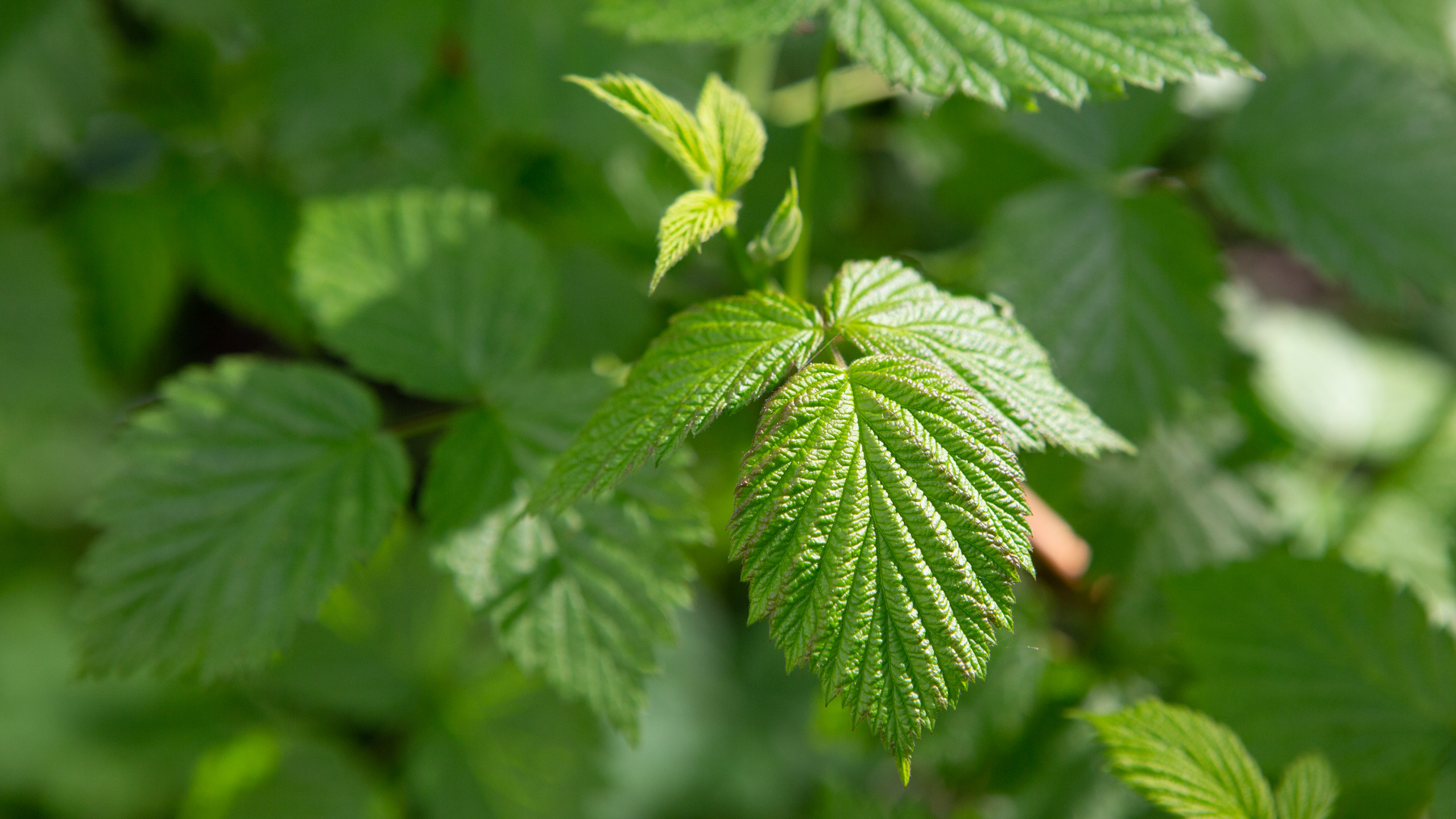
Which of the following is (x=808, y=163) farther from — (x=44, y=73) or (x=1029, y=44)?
(x=44, y=73)

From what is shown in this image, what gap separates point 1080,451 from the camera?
74 centimetres

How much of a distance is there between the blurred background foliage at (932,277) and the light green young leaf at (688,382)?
1.00ft

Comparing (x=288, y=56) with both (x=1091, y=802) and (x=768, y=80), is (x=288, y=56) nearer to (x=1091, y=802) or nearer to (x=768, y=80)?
(x=768, y=80)

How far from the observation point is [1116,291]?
114 centimetres

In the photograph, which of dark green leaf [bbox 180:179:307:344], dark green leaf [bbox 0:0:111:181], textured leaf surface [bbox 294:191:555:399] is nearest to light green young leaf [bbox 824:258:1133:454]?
textured leaf surface [bbox 294:191:555:399]

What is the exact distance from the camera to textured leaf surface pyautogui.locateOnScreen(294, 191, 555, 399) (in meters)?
1.06

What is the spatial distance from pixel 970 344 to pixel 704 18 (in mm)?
425

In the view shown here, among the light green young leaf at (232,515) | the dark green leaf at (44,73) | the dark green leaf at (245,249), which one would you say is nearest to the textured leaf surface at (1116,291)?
the light green young leaf at (232,515)

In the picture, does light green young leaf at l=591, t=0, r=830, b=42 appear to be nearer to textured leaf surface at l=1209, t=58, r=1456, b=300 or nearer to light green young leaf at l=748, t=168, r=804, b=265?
light green young leaf at l=748, t=168, r=804, b=265

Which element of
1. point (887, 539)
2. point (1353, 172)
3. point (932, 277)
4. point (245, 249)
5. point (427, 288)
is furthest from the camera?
point (245, 249)

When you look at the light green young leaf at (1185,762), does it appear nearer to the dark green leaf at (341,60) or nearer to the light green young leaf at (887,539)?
the light green young leaf at (887,539)

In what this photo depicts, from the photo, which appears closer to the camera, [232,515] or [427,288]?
[232,515]

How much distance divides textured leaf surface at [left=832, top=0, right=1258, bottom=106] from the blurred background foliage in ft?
0.31

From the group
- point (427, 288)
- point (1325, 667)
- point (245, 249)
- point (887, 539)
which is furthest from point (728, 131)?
point (245, 249)
